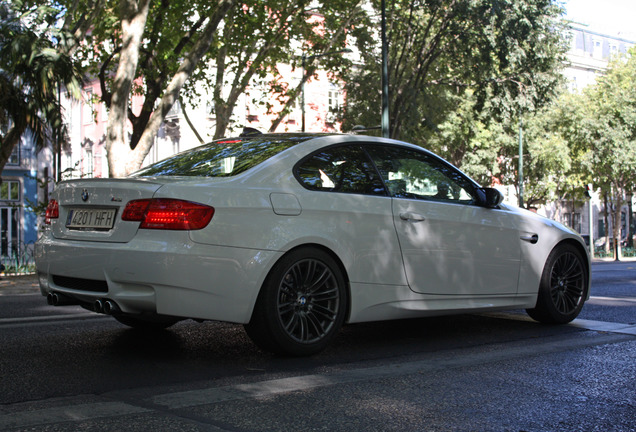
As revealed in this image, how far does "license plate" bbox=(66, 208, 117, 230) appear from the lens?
4.95 m

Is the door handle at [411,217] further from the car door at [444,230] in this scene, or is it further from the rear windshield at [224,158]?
the rear windshield at [224,158]

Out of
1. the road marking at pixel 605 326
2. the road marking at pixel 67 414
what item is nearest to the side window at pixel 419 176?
the road marking at pixel 605 326

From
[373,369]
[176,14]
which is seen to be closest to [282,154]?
[373,369]

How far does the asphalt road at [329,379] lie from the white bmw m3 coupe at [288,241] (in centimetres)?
32

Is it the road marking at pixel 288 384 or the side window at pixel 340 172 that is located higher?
the side window at pixel 340 172

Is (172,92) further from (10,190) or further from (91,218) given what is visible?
(10,190)

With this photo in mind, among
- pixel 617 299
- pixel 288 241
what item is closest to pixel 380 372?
pixel 288 241

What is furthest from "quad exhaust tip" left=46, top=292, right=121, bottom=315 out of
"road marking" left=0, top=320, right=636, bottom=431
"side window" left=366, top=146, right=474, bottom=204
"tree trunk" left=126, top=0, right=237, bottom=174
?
"tree trunk" left=126, top=0, right=237, bottom=174

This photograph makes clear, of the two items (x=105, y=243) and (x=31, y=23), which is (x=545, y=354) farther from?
(x=31, y=23)

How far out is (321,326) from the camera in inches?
207

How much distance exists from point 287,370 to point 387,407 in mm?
1081

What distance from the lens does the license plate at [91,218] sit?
16.2ft

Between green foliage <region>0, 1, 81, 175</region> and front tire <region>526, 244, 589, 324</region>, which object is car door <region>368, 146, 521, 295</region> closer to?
front tire <region>526, 244, 589, 324</region>

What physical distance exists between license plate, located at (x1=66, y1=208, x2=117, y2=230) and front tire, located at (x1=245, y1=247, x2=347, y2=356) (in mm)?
1055
